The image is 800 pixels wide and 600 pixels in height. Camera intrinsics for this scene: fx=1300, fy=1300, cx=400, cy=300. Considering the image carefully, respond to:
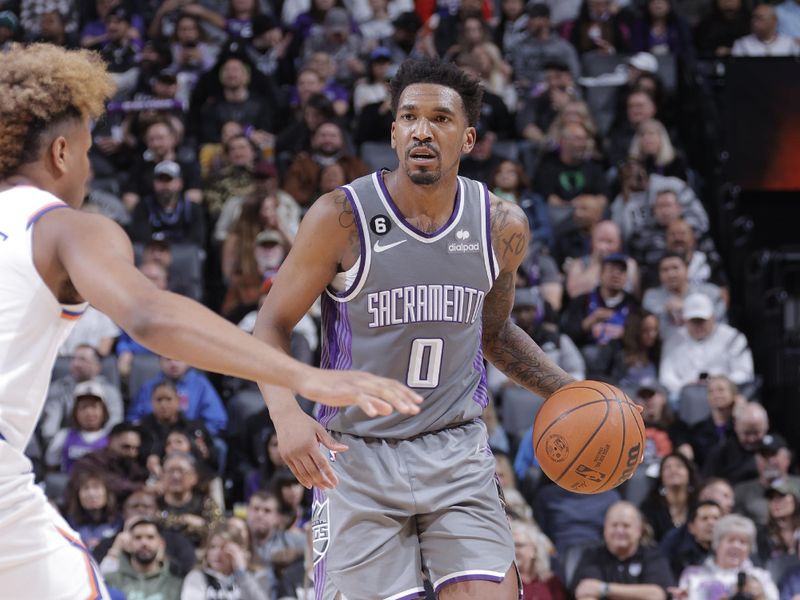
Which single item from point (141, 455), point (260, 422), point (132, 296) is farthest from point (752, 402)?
point (132, 296)

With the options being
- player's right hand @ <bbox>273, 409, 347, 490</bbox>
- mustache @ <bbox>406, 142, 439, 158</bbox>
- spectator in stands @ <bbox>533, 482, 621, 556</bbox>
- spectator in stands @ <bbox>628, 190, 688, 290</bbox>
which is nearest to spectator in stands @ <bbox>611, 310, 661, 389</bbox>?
spectator in stands @ <bbox>628, 190, 688, 290</bbox>

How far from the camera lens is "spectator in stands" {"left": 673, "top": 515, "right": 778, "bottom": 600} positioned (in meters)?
8.16

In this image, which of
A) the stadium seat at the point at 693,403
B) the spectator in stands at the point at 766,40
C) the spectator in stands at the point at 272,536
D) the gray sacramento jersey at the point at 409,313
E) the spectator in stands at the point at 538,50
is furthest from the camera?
the spectator in stands at the point at 766,40

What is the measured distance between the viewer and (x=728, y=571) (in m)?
8.24

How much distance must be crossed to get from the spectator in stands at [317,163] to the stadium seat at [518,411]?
2.55 m

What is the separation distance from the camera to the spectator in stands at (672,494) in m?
8.86

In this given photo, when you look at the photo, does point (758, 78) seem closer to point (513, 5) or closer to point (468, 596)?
point (513, 5)

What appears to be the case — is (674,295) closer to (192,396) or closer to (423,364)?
(192,396)

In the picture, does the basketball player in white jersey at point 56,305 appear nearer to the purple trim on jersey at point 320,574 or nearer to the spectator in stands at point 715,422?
the purple trim on jersey at point 320,574

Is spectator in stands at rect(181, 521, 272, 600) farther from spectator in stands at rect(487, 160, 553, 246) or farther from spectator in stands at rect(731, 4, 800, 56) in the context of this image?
spectator in stands at rect(731, 4, 800, 56)

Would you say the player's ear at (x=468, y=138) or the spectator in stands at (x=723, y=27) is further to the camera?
the spectator in stands at (x=723, y=27)

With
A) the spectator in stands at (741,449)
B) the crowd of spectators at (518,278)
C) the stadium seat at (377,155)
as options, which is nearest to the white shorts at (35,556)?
the crowd of spectators at (518,278)

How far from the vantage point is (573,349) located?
9867mm

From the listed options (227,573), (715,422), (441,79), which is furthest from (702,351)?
(441,79)
